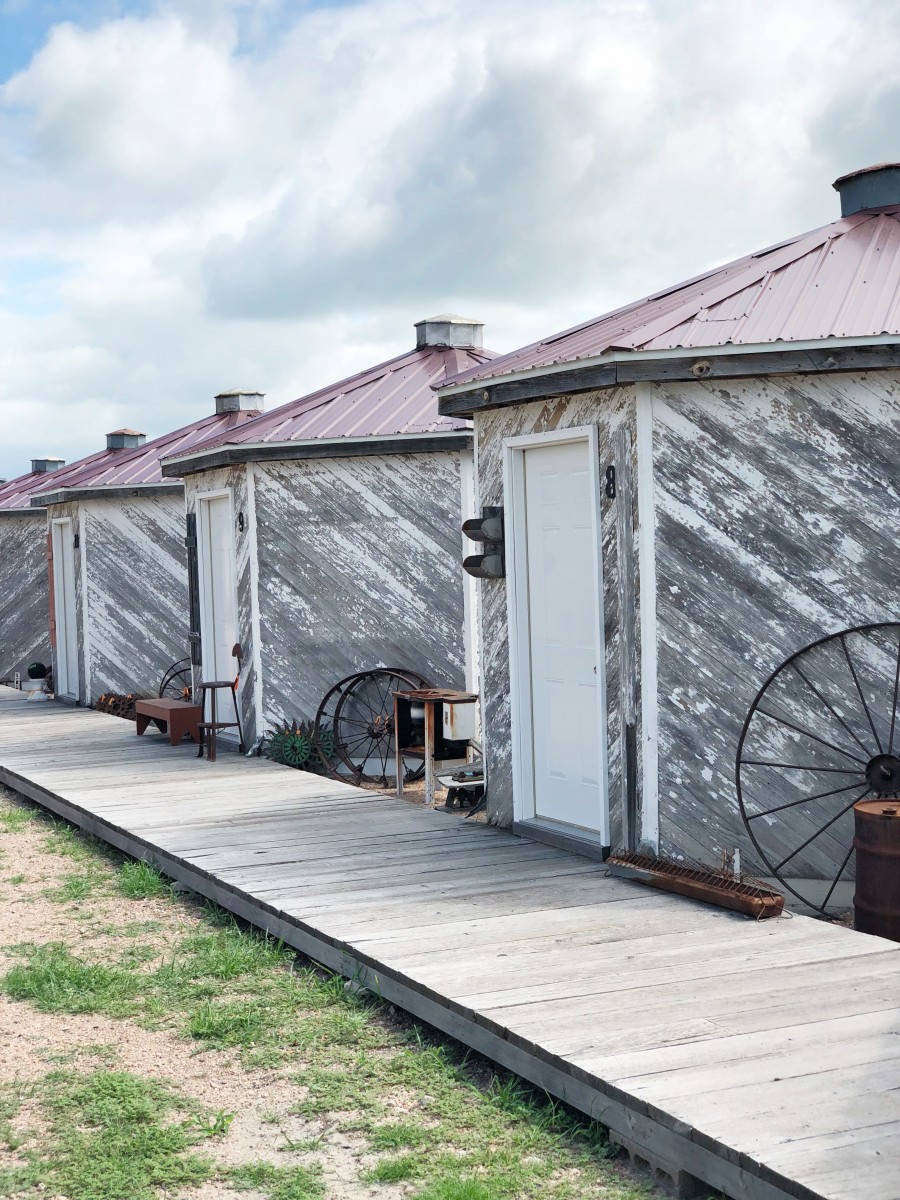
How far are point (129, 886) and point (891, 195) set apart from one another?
5817mm

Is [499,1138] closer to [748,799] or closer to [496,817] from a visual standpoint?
[748,799]

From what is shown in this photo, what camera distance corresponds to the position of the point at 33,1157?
4.07m

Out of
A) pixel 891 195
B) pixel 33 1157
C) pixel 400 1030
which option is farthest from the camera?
pixel 891 195

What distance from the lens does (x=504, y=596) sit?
7.84 meters

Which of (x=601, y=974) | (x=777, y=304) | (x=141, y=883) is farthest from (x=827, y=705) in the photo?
(x=141, y=883)

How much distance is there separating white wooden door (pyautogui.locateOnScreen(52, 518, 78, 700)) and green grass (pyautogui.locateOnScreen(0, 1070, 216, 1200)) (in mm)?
12723

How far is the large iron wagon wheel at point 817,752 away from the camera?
21.2 feet

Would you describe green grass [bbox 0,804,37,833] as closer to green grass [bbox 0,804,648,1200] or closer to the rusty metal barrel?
green grass [bbox 0,804,648,1200]

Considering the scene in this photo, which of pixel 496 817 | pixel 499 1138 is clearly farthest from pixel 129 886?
pixel 499 1138

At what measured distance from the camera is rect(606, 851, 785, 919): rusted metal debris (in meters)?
5.73

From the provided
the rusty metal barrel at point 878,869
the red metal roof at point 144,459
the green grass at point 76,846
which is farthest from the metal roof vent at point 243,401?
the rusty metal barrel at point 878,869

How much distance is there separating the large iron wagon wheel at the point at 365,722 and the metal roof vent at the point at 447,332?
11.6ft

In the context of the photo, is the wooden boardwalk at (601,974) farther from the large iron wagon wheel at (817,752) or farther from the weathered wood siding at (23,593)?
the weathered wood siding at (23,593)

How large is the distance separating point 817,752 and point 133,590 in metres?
11.0
